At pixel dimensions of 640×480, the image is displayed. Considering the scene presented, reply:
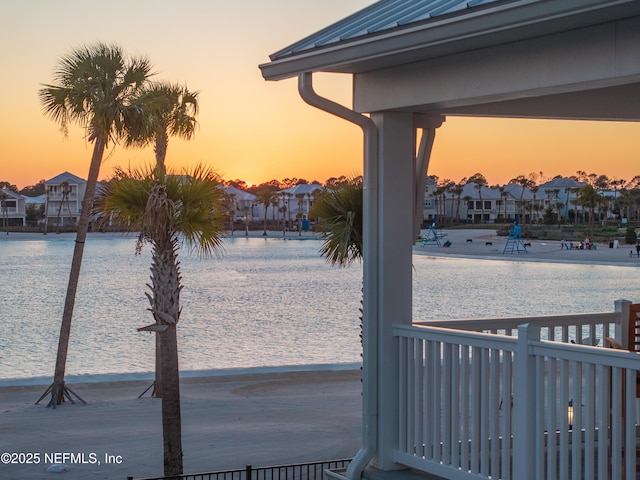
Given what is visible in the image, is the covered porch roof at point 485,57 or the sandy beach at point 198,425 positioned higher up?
the covered porch roof at point 485,57

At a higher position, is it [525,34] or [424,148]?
[525,34]

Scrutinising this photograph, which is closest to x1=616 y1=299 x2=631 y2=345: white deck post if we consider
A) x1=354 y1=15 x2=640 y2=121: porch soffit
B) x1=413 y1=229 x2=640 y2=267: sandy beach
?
x1=354 y1=15 x2=640 y2=121: porch soffit

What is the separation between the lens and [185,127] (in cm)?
1830

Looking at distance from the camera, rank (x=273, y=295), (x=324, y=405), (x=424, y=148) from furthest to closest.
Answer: (x=273, y=295), (x=324, y=405), (x=424, y=148)

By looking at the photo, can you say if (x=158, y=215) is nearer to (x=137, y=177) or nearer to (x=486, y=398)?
(x=137, y=177)

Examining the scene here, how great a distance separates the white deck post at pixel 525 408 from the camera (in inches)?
193

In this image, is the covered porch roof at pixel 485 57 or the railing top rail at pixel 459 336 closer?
the covered porch roof at pixel 485 57

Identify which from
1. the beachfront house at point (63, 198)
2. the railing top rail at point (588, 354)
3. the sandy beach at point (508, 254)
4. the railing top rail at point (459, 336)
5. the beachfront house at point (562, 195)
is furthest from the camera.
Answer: the beachfront house at point (63, 198)

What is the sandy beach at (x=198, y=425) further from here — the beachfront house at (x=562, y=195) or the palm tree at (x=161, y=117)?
the beachfront house at (x=562, y=195)

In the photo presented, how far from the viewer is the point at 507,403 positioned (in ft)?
16.8

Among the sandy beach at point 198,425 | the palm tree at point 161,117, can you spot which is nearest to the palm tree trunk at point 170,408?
the sandy beach at point 198,425

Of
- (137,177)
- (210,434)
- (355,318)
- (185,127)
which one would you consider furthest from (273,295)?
(137,177)

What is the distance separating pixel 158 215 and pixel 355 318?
99.3 ft

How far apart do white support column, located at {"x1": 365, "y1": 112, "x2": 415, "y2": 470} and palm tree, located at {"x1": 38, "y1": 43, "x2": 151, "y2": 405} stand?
11790mm
